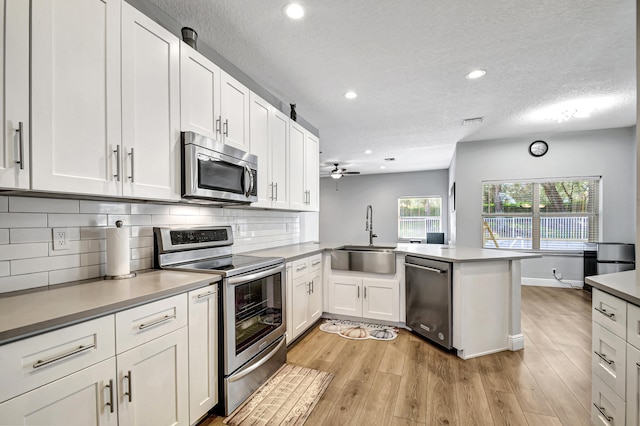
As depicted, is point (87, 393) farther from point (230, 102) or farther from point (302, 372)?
point (230, 102)

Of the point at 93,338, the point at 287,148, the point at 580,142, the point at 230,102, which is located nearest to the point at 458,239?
the point at 580,142

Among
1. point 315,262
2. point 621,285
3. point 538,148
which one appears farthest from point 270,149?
point 538,148

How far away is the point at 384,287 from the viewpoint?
324 centimetres

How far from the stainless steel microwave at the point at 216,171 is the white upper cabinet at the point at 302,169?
0.84 meters

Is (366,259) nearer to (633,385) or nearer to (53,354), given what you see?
(633,385)

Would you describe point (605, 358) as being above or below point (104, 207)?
below

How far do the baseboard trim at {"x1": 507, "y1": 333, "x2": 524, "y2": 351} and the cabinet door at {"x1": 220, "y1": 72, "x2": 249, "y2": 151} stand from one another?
297 centimetres

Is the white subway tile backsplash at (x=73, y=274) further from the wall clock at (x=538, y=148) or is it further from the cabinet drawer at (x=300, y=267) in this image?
the wall clock at (x=538, y=148)

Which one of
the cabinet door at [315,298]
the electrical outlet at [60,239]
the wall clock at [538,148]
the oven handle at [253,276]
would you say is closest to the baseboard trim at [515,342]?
the cabinet door at [315,298]

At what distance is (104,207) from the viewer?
5.69ft

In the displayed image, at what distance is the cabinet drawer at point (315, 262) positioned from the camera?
3.15 m

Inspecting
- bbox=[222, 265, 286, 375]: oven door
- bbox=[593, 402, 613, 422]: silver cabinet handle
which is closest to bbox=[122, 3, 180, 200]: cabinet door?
bbox=[222, 265, 286, 375]: oven door

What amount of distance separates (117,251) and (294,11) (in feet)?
6.13

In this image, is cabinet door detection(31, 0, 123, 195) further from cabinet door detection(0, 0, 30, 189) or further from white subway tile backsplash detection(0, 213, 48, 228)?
white subway tile backsplash detection(0, 213, 48, 228)
